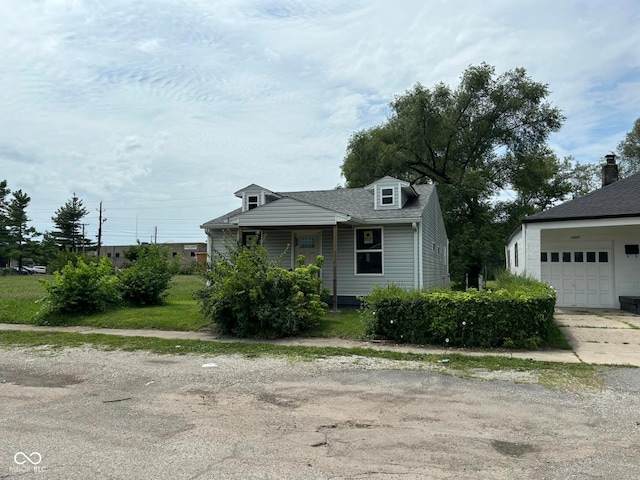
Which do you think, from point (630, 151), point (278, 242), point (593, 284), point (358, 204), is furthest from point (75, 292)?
point (630, 151)

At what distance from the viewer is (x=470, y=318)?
9.34 meters

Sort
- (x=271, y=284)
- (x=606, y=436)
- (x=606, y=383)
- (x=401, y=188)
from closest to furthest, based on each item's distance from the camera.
A: (x=606, y=436) → (x=606, y=383) → (x=271, y=284) → (x=401, y=188)

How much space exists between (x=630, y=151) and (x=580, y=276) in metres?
29.5

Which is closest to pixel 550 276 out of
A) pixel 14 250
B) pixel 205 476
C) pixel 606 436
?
pixel 606 436

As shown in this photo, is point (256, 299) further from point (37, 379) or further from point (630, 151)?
point (630, 151)

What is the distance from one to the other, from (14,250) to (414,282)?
59.5m

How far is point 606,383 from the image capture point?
6.64 metres

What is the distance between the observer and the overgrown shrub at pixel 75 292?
44.4 ft

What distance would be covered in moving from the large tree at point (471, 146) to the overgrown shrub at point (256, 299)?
759 inches

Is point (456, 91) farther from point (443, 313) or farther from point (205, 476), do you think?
point (205, 476)

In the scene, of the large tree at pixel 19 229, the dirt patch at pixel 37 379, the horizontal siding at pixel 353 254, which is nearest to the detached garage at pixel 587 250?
the horizontal siding at pixel 353 254

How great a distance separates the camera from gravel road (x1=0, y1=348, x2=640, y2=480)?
3.83m

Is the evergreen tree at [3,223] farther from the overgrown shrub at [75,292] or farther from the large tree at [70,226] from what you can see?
the overgrown shrub at [75,292]

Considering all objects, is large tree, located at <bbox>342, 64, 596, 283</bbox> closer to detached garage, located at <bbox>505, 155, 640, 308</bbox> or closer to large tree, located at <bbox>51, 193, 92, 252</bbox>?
detached garage, located at <bbox>505, 155, 640, 308</bbox>
